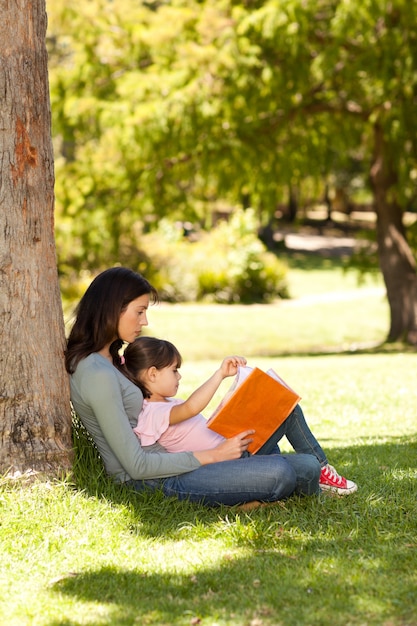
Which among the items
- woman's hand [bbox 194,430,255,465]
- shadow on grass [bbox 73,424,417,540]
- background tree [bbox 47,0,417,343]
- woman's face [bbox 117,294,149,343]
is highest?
background tree [bbox 47,0,417,343]

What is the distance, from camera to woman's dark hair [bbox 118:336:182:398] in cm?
466

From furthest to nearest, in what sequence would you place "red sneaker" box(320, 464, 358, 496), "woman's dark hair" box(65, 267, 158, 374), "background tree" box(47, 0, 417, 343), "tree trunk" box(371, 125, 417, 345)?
"tree trunk" box(371, 125, 417, 345) → "background tree" box(47, 0, 417, 343) → "red sneaker" box(320, 464, 358, 496) → "woman's dark hair" box(65, 267, 158, 374)

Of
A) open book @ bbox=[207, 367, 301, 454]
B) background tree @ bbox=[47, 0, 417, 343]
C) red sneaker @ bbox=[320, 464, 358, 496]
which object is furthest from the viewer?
background tree @ bbox=[47, 0, 417, 343]

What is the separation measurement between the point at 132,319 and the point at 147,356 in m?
0.24

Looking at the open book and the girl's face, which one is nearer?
the open book

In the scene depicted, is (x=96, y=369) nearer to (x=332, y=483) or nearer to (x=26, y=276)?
(x=26, y=276)

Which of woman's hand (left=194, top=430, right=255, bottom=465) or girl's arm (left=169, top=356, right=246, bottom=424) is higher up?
girl's arm (left=169, top=356, right=246, bottom=424)


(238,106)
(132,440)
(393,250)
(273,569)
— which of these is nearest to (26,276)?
(132,440)

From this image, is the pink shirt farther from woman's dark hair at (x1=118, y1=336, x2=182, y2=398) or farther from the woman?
woman's dark hair at (x1=118, y1=336, x2=182, y2=398)

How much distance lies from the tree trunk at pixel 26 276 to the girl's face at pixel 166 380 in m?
0.47

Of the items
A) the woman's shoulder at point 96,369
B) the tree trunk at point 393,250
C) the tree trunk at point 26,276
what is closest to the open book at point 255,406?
the woman's shoulder at point 96,369

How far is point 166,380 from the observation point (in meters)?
4.68

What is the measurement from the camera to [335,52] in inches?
535

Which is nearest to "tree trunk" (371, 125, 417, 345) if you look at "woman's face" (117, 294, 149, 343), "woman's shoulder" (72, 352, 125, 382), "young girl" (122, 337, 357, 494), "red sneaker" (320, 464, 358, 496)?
"red sneaker" (320, 464, 358, 496)
